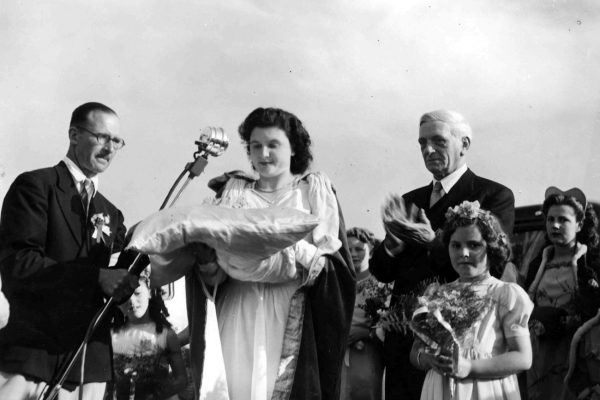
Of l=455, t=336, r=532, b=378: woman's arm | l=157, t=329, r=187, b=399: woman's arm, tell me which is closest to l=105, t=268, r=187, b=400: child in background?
l=157, t=329, r=187, b=399: woman's arm

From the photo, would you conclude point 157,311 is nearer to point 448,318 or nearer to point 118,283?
point 118,283

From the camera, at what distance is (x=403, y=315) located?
575cm

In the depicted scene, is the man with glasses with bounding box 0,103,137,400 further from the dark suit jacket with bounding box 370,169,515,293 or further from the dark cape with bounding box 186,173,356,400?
the dark suit jacket with bounding box 370,169,515,293

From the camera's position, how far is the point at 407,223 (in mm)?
6039

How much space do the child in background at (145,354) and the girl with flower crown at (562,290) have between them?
101 inches

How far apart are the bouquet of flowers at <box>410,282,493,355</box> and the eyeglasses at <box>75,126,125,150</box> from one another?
2.09 m

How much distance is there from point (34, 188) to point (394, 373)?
7.55ft

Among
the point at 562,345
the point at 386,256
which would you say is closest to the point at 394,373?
the point at 386,256

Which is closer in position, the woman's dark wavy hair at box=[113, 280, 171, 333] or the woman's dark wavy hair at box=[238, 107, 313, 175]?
the woman's dark wavy hair at box=[238, 107, 313, 175]

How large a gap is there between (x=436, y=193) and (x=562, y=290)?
97cm

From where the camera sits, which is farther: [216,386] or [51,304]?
[51,304]

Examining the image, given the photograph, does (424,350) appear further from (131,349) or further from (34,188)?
(131,349)

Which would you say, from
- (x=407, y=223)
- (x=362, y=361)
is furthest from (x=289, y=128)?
(x=362, y=361)

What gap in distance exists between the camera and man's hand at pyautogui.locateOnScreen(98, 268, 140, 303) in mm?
5934
